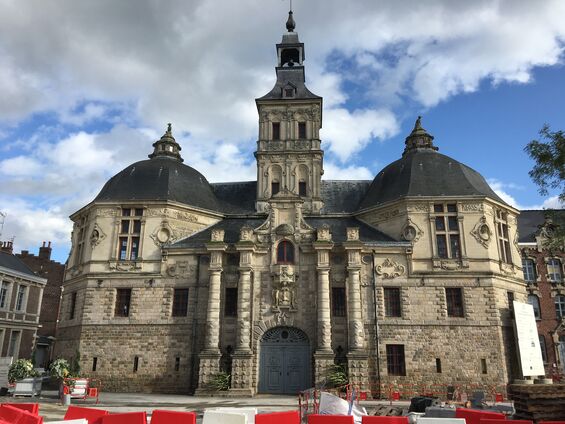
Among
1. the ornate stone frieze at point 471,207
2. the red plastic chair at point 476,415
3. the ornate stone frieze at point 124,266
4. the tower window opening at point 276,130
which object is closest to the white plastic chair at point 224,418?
the red plastic chair at point 476,415

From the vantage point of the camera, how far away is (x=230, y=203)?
1241 inches

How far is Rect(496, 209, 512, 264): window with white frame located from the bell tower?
11.1 metres

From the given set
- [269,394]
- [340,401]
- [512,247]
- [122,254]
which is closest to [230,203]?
[122,254]

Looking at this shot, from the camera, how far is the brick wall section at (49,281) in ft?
148

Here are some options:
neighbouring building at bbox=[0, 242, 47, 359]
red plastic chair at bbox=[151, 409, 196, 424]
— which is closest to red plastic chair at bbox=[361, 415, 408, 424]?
red plastic chair at bbox=[151, 409, 196, 424]

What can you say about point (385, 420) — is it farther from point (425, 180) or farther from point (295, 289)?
point (425, 180)

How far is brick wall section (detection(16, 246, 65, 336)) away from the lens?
148 ft

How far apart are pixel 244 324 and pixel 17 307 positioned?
18713mm

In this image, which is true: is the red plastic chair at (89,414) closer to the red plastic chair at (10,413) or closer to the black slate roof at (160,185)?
the red plastic chair at (10,413)

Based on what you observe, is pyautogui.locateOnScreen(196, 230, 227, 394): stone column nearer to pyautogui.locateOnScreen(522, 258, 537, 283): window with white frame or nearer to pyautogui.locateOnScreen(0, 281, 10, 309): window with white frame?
pyautogui.locateOnScreen(0, 281, 10, 309): window with white frame

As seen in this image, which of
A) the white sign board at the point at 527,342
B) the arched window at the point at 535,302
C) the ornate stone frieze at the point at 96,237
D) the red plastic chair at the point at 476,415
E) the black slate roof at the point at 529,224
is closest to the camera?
the red plastic chair at the point at 476,415

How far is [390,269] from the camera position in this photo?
2533 cm

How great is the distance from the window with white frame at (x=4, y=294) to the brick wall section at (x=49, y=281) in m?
15.3

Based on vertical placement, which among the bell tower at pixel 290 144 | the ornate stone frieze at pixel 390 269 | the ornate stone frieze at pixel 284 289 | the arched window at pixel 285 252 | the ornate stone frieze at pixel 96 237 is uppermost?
the bell tower at pixel 290 144
